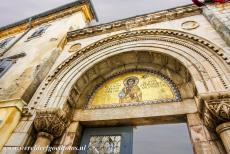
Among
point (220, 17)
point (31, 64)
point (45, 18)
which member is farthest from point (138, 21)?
point (45, 18)

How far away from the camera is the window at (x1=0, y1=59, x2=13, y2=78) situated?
657 cm

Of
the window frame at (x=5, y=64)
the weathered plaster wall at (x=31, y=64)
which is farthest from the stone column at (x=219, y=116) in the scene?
the window frame at (x=5, y=64)

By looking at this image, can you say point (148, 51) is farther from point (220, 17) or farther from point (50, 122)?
point (50, 122)

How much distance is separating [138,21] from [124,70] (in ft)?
5.64

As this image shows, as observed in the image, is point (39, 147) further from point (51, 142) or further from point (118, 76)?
point (118, 76)

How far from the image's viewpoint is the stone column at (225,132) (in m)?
2.88

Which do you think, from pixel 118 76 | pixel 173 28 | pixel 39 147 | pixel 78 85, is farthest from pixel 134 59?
pixel 39 147

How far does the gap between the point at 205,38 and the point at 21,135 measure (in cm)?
488

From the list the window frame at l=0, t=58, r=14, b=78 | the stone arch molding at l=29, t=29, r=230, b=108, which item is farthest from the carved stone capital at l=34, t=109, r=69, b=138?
the window frame at l=0, t=58, r=14, b=78

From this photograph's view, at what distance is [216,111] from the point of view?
3.14m

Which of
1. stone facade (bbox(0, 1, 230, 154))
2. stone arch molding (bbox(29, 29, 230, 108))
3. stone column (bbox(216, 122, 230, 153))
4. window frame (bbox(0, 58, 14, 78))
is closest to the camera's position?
stone column (bbox(216, 122, 230, 153))

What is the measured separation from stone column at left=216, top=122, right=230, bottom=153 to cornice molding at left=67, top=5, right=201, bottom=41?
3832mm

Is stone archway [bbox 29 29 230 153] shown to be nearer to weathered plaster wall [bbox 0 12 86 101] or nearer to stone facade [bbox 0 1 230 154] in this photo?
stone facade [bbox 0 1 230 154]

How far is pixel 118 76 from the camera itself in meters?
5.97
